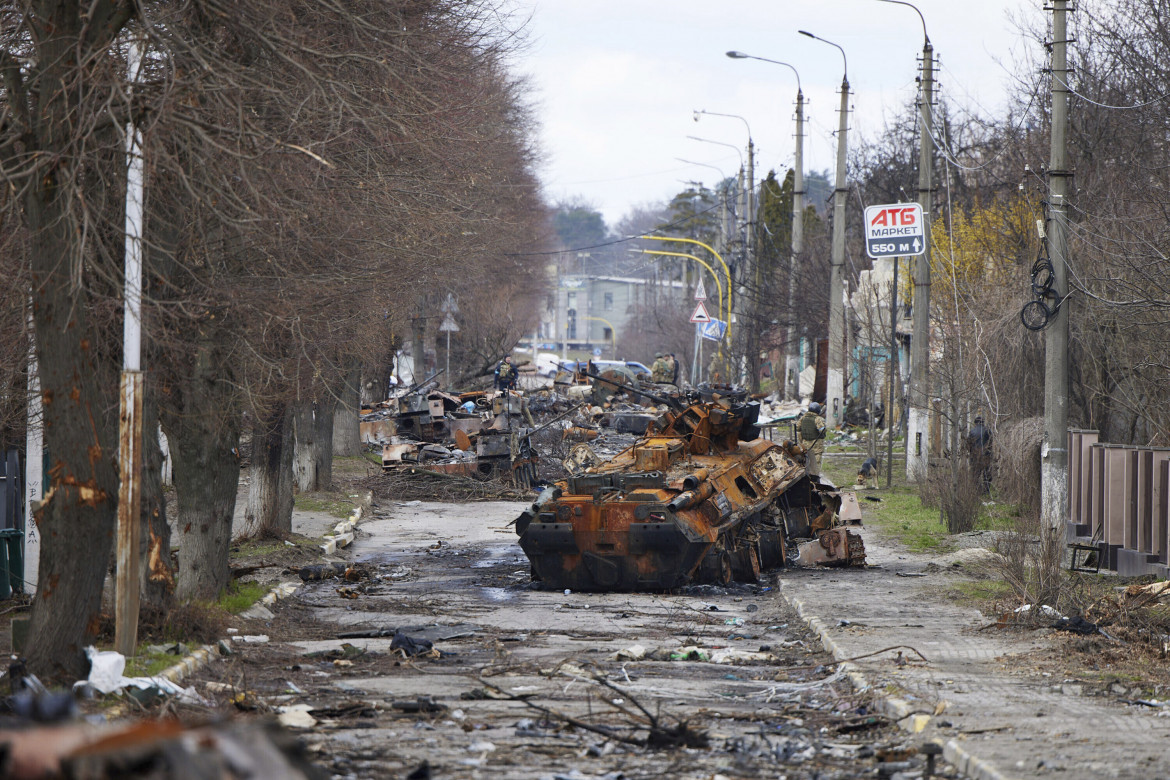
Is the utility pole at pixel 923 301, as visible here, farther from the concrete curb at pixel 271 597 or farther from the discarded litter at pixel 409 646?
the discarded litter at pixel 409 646

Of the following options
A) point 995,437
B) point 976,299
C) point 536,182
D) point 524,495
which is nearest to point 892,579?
point 995,437

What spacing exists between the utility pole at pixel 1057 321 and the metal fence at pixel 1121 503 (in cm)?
60

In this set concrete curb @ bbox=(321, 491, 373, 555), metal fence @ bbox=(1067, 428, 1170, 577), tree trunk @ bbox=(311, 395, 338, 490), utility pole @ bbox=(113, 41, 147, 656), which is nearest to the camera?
utility pole @ bbox=(113, 41, 147, 656)

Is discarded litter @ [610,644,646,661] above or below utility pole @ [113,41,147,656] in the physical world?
below

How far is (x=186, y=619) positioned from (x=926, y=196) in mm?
18511

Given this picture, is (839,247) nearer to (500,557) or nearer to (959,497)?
(959,497)

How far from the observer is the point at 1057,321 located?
1556 centimetres

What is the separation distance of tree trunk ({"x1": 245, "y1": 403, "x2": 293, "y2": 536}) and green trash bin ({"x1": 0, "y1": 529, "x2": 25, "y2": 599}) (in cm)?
481

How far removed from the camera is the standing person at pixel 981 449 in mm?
23984

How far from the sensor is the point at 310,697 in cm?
930

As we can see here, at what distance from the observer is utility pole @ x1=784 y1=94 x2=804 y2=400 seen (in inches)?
1617

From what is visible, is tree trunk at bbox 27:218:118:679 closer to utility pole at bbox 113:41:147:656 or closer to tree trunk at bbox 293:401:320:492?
utility pole at bbox 113:41:147:656

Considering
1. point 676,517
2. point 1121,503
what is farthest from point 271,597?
point 1121,503

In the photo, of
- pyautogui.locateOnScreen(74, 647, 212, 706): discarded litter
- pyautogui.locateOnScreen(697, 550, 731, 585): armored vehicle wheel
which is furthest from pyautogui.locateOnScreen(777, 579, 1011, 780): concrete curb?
pyautogui.locateOnScreen(74, 647, 212, 706): discarded litter
